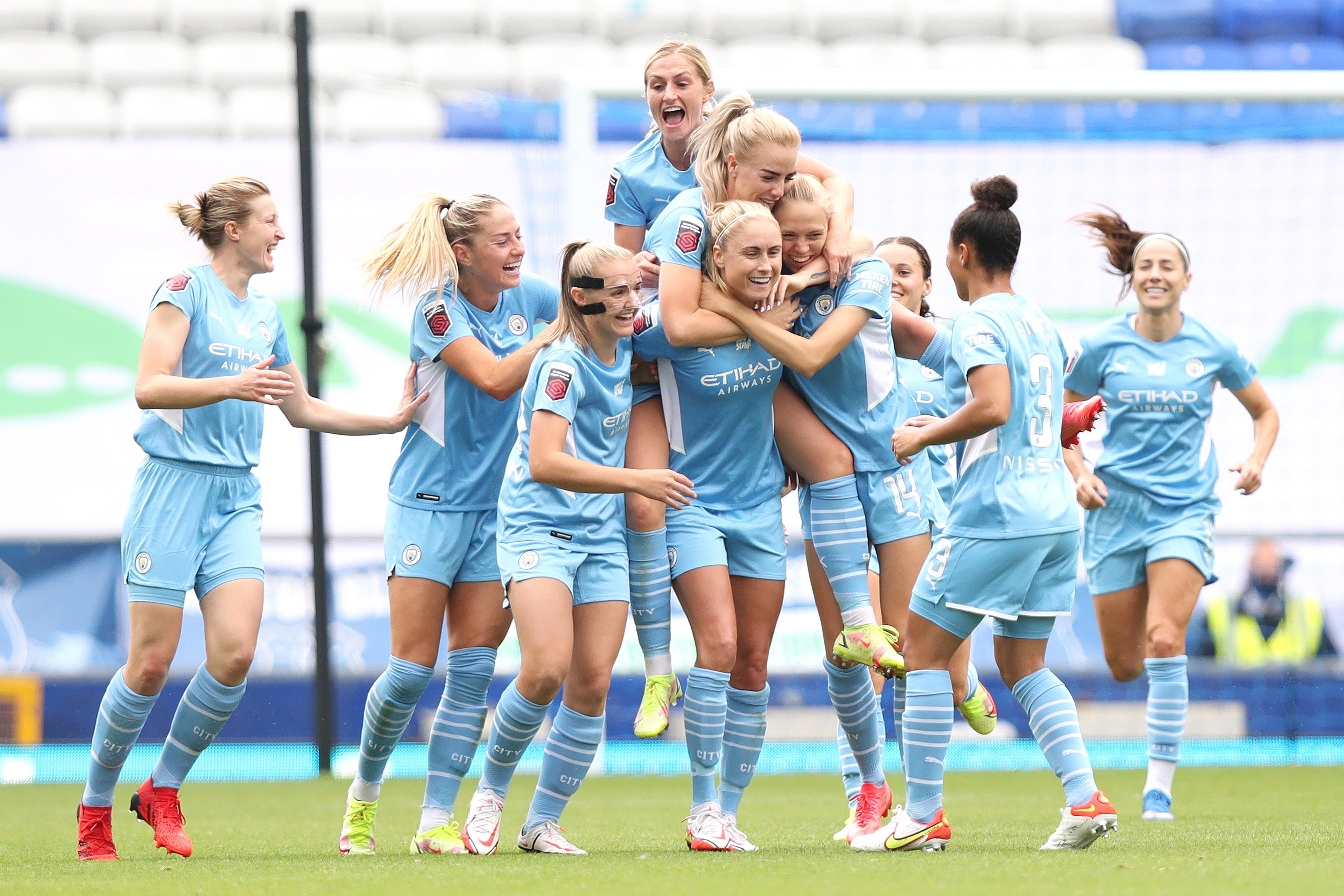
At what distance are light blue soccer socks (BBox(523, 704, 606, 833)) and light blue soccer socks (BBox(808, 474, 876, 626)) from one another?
81cm

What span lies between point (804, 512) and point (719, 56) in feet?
35.7

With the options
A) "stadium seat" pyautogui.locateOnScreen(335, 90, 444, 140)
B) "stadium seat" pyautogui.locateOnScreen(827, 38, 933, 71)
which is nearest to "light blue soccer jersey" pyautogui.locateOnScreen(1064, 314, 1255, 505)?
"stadium seat" pyautogui.locateOnScreen(335, 90, 444, 140)

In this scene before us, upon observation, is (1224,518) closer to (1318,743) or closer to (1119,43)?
(1318,743)

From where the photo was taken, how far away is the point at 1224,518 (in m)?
11.8

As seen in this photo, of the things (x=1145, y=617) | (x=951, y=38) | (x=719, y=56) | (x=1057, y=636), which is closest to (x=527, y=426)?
(x=1145, y=617)

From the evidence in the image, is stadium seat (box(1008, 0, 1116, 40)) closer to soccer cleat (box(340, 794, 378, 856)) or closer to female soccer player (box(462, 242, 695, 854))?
female soccer player (box(462, 242, 695, 854))

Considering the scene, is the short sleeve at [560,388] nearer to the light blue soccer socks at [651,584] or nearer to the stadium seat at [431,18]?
the light blue soccer socks at [651,584]

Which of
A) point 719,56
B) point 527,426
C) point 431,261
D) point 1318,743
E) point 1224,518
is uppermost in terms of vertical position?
point 719,56

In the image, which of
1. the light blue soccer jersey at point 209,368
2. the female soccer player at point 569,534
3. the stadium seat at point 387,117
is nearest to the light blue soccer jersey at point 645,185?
the female soccer player at point 569,534

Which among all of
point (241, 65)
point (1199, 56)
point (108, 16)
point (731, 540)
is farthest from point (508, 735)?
point (108, 16)

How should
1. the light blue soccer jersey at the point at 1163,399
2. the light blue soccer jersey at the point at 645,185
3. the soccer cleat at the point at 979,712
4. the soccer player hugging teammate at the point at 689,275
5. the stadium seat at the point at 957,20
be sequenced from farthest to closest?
the stadium seat at the point at 957,20 < the light blue soccer jersey at the point at 1163,399 < the soccer cleat at the point at 979,712 < the light blue soccer jersey at the point at 645,185 < the soccer player hugging teammate at the point at 689,275

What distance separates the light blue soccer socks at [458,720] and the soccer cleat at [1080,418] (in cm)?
188

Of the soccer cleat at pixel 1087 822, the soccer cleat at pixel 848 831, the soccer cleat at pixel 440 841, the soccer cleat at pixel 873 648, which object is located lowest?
the soccer cleat at pixel 848 831

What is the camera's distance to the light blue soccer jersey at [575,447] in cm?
434
